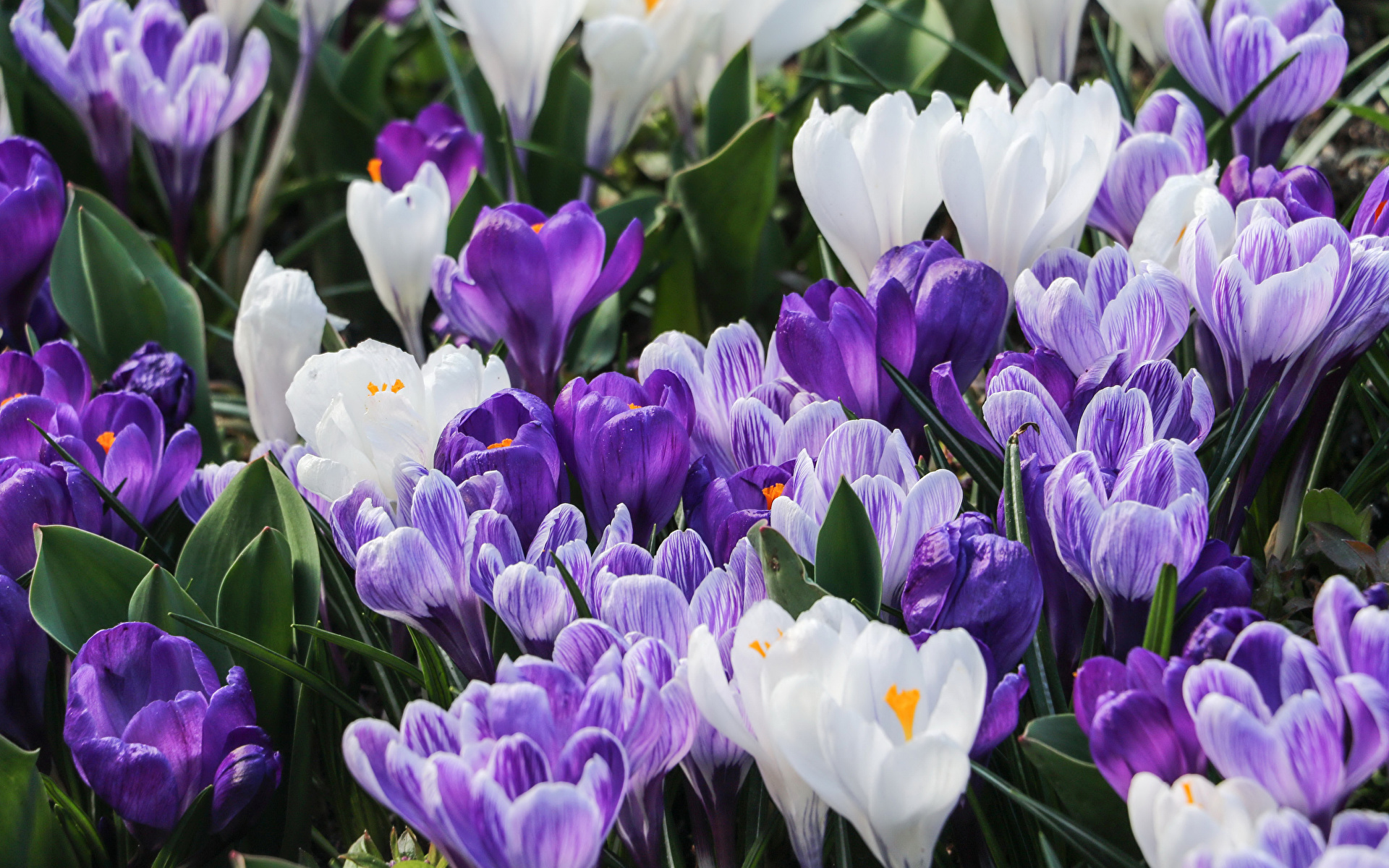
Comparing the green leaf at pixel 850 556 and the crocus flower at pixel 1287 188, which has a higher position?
the crocus flower at pixel 1287 188

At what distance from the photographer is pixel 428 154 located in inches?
55.0

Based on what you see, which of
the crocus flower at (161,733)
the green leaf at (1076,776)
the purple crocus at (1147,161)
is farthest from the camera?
the purple crocus at (1147,161)

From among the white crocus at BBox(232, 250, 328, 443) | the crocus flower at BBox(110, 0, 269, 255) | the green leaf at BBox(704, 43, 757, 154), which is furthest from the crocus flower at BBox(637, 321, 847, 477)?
the crocus flower at BBox(110, 0, 269, 255)

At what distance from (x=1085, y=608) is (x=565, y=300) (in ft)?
1.66

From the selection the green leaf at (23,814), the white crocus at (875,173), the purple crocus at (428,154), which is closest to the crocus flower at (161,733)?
the green leaf at (23,814)

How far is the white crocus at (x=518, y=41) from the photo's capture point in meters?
1.35

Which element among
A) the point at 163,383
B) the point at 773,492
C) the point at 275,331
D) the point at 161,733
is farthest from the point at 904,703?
the point at 163,383

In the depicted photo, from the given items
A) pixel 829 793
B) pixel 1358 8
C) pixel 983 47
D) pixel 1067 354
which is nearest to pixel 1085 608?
pixel 1067 354

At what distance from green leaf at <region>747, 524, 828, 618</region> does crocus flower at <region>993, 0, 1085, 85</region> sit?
0.87 m

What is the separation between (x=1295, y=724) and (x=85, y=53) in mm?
1430

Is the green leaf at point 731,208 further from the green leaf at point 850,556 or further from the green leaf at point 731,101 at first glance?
the green leaf at point 850,556

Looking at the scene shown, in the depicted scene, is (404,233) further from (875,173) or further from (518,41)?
(875,173)

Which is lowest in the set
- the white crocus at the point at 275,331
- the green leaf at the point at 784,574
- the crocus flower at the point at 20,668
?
the crocus flower at the point at 20,668

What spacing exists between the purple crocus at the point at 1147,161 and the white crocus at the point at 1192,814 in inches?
25.9
